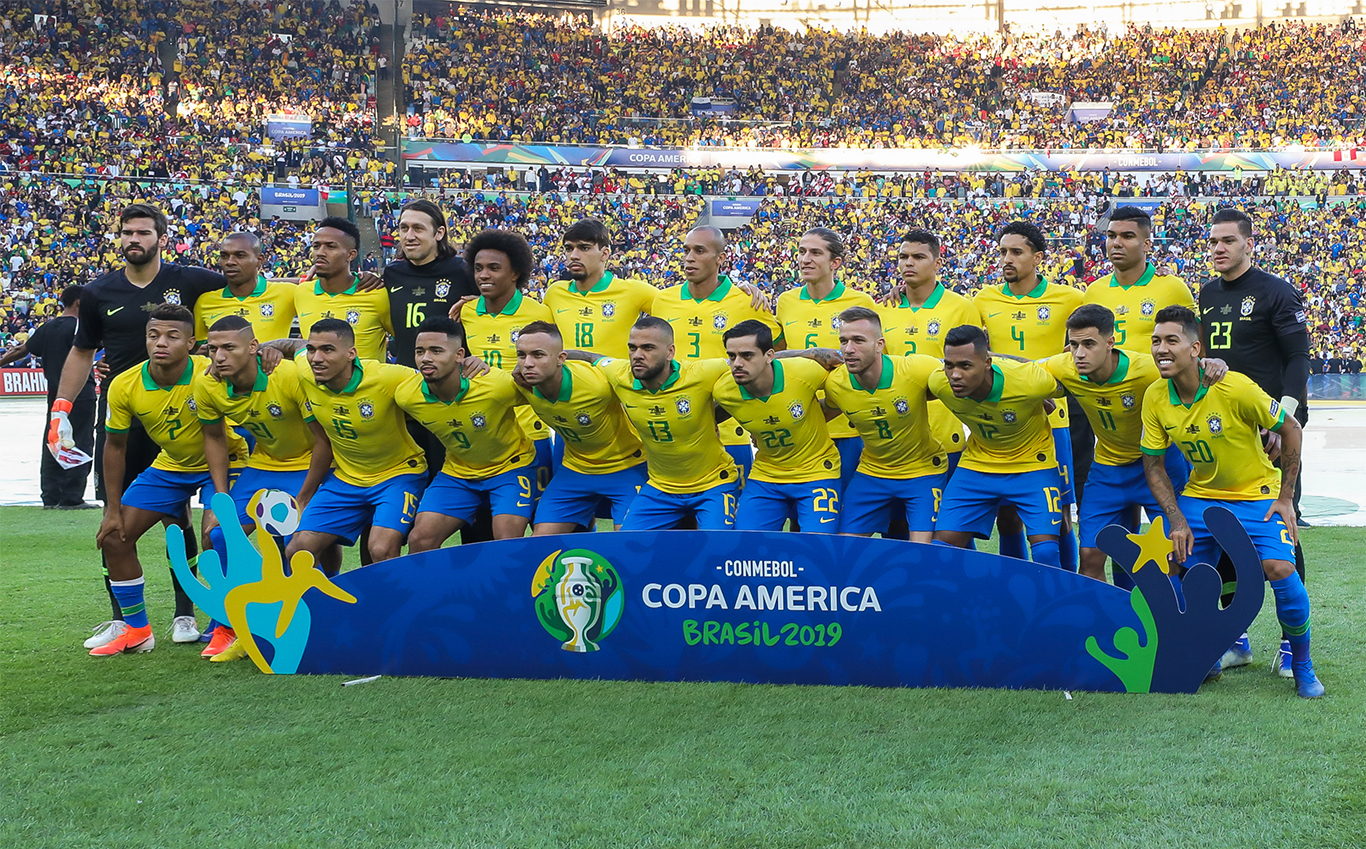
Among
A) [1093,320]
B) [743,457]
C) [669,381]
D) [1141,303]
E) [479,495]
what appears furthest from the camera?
[743,457]

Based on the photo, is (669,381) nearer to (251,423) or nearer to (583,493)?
(583,493)

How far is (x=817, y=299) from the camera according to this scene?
7.05 m

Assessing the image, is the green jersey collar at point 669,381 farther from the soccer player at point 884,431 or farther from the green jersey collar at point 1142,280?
the green jersey collar at point 1142,280

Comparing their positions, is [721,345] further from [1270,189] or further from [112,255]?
[1270,189]

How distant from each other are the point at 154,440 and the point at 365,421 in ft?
4.16

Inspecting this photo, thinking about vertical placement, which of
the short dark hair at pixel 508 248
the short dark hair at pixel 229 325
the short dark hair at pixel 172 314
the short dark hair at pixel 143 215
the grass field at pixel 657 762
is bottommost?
the grass field at pixel 657 762

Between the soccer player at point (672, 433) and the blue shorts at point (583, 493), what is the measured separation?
0.10 m

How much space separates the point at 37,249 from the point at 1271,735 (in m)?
28.8

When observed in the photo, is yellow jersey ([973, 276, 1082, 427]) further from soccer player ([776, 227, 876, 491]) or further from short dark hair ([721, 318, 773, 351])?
short dark hair ([721, 318, 773, 351])

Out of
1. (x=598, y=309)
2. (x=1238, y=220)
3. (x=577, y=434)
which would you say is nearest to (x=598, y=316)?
(x=598, y=309)

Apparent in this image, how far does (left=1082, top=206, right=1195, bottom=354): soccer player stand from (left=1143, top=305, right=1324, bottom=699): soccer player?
→ 1140mm

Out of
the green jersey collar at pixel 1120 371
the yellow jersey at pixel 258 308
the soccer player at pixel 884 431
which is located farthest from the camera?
the yellow jersey at pixel 258 308

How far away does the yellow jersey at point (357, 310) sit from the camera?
22.3 feet

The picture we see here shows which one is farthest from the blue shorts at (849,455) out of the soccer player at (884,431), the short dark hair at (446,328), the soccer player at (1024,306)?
the short dark hair at (446,328)
